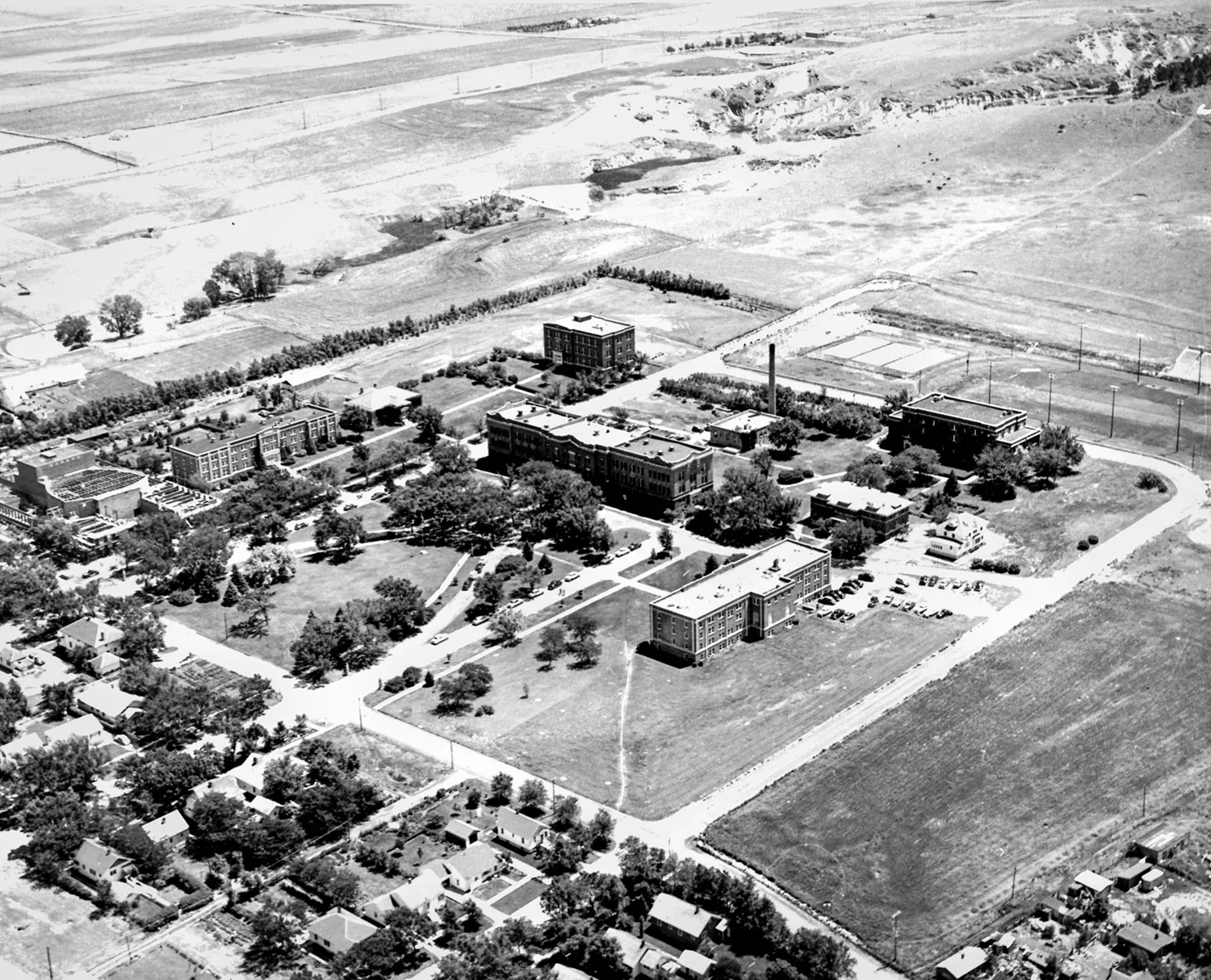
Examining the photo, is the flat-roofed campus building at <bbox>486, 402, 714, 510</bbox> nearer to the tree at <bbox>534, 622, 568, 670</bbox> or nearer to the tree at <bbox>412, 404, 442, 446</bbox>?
the tree at <bbox>412, 404, 442, 446</bbox>

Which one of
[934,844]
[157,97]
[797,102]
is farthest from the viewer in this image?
[157,97]

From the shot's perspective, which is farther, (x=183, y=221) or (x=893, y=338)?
(x=183, y=221)

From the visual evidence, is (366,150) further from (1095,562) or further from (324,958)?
(324,958)

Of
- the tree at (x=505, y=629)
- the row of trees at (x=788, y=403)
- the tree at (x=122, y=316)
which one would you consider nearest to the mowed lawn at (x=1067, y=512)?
the row of trees at (x=788, y=403)

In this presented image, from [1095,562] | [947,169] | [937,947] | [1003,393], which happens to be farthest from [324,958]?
[947,169]

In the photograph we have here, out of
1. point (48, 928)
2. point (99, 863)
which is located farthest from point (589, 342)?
point (48, 928)

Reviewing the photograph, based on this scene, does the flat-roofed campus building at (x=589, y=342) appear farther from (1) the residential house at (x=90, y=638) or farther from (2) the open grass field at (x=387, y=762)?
(2) the open grass field at (x=387, y=762)

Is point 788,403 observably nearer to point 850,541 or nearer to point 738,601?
point 850,541
